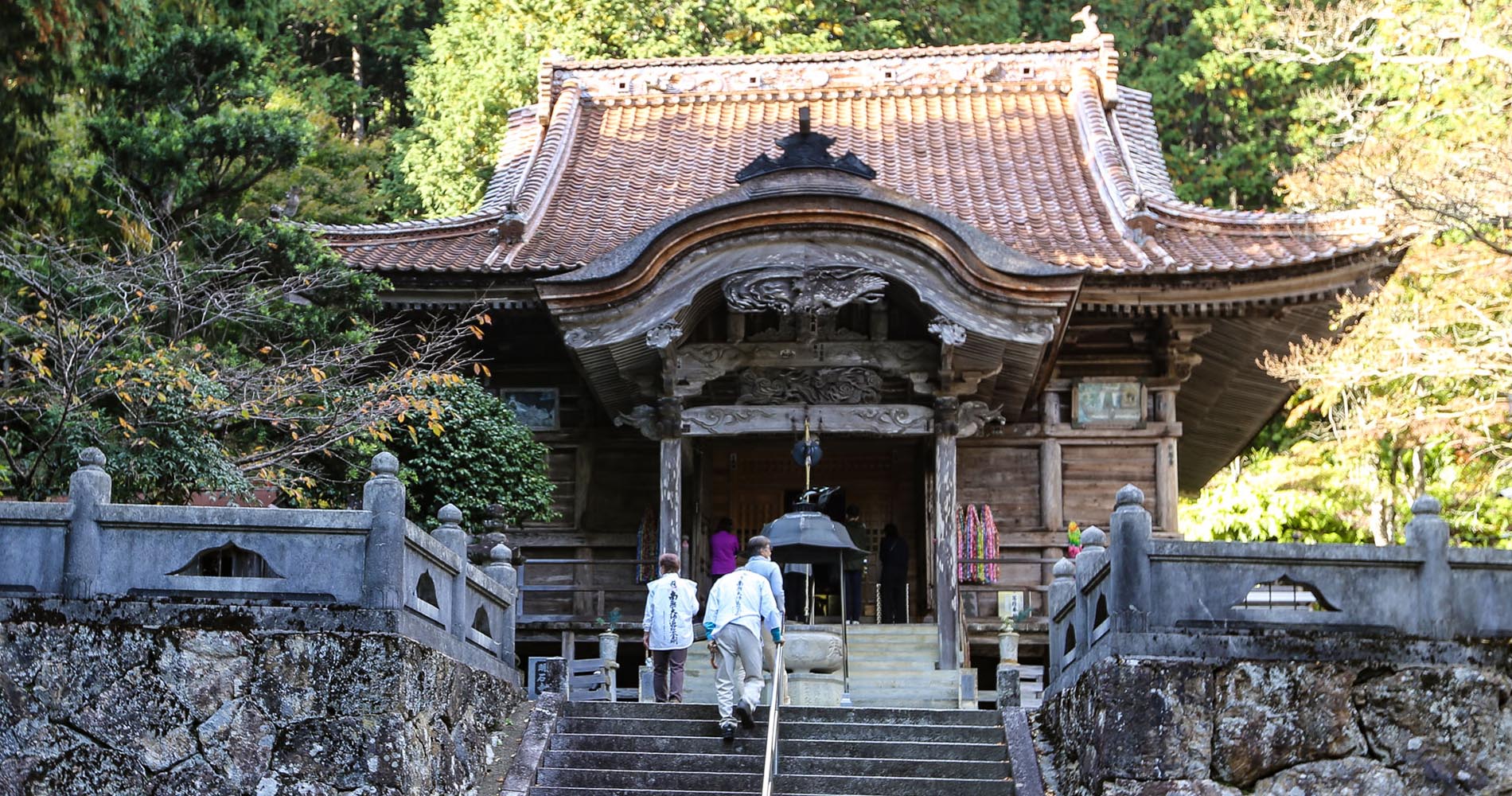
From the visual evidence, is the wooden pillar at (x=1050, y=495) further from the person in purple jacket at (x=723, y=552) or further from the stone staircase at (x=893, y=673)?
the person in purple jacket at (x=723, y=552)

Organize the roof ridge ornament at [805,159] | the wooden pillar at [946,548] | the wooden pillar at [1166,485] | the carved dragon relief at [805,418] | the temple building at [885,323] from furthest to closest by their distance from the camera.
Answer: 1. the wooden pillar at [1166,485]
2. the carved dragon relief at [805,418]
3. the roof ridge ornament at [805,159]
4. the temple building at [885,323]
5. the wooden pillar at [946,548]

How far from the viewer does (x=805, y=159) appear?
16391 mm

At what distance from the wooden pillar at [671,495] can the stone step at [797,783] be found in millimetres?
4845

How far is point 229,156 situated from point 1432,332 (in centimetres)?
1346

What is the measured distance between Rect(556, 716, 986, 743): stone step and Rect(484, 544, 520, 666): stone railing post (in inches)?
45.1

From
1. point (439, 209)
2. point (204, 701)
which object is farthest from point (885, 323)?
point (439, 209)

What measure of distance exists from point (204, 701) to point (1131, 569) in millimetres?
5365

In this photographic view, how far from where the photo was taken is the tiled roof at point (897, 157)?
1823 cm

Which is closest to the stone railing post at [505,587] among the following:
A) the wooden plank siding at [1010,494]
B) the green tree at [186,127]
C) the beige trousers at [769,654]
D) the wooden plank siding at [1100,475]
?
the beige trousers at [769,654]

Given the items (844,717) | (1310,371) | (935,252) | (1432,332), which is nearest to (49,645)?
(844,717)

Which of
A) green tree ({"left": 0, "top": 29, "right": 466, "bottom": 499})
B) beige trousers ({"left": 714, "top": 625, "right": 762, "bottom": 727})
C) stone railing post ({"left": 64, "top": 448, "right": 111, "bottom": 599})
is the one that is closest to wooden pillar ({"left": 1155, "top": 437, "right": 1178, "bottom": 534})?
green tree ({"left": 0, "top": 29, "right": 466, "bottom": 499})

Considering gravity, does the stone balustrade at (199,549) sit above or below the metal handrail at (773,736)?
above

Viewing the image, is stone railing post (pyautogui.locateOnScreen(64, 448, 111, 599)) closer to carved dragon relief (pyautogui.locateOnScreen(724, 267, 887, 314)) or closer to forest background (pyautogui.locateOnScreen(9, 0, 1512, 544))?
forest background (pyautogui.locateOnScreen(9, 0, 1512, 544))

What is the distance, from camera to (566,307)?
15820mm
